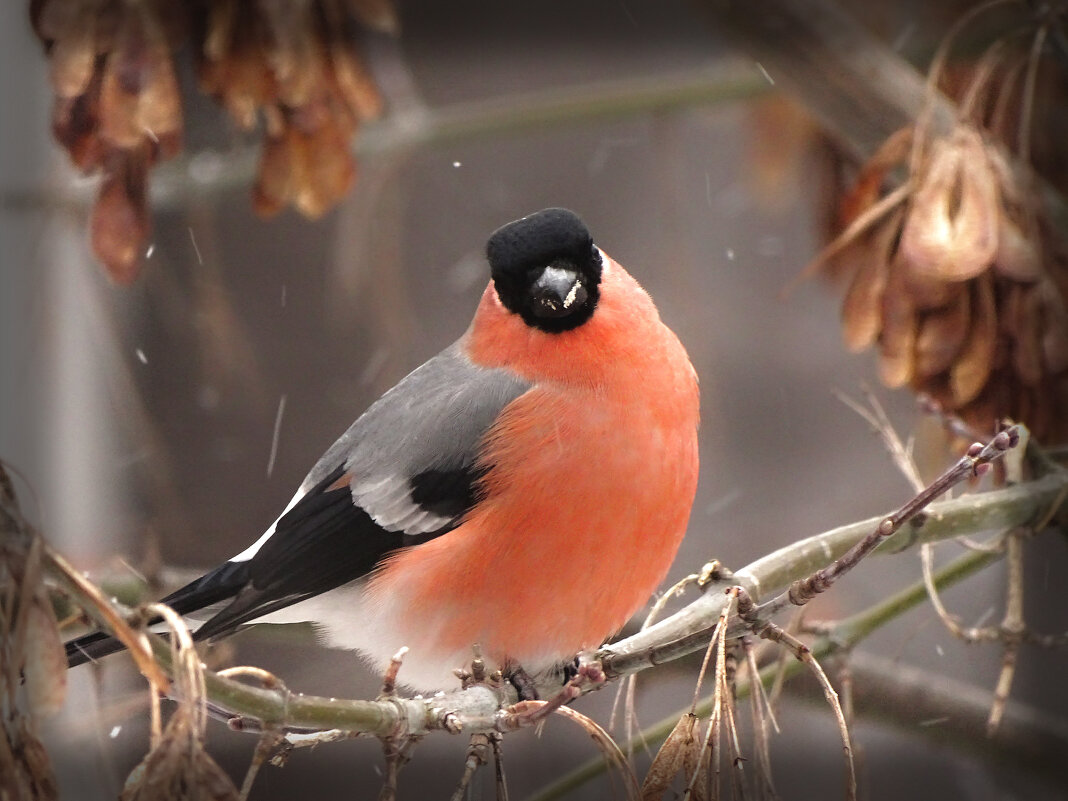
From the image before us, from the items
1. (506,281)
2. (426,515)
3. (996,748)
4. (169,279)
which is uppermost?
Answer: (169,279)

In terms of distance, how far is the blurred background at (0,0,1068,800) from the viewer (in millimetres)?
949

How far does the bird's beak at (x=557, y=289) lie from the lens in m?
0.79

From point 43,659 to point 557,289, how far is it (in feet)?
1.24

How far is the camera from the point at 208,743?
0.92 metres

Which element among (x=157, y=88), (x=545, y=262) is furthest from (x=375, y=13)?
(x=545, y=262)

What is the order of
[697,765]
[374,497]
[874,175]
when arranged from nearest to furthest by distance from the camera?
[697,765], [374,497], [874,175]

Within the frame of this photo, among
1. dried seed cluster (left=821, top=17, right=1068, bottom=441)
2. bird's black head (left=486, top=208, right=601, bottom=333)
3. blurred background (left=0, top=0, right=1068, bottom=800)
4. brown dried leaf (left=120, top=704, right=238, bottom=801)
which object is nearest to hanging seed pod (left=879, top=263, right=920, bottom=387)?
dried seed cluster (left=821, top=17, right=1068, bottom=441)

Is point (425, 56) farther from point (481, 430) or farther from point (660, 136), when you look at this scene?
point (481, 430)

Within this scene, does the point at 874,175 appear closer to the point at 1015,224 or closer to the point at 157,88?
the point at 1015,224

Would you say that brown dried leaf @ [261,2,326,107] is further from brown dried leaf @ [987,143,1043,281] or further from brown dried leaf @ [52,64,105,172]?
brown dried leaf @ [987,143,1043,281]

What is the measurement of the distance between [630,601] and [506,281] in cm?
24

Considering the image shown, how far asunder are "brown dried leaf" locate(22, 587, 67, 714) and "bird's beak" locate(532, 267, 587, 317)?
0.36m

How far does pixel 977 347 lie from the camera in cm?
100

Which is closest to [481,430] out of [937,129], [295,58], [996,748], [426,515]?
[426,515]
